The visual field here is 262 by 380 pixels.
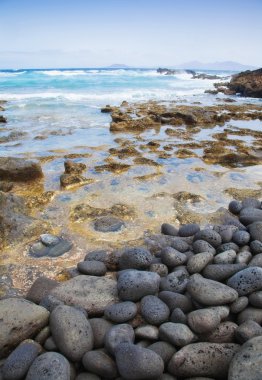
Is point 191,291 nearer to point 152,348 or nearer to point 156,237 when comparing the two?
point 152,348

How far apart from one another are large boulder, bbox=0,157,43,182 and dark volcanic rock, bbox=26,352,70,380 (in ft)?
15.5

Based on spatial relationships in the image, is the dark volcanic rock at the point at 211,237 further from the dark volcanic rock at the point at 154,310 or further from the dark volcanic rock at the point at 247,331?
the dark volcanic rock at the point at 247,331

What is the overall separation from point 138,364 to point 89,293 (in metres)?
1.08

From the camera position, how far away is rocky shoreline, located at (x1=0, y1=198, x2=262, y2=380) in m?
2.39

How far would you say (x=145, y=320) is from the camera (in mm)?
2928

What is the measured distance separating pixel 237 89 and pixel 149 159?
954 inches

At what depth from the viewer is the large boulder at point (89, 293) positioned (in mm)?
3160

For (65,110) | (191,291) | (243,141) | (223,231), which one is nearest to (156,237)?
(223,231)

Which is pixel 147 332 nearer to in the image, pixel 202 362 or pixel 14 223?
pixel 202 362

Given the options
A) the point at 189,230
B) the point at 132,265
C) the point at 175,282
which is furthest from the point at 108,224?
the point at 175,282

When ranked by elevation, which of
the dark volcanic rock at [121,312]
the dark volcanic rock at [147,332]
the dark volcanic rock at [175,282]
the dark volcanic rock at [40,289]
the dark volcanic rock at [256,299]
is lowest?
the dark volcanic rock at [40,289]

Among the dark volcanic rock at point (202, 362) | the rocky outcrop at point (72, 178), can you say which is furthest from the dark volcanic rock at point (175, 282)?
the rocky outcrop at point (72, 178)

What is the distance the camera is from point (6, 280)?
Answer: 12.7ft

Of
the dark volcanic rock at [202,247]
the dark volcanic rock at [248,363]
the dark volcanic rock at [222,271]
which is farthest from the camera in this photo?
the dark volcanic rock at [202,247]
